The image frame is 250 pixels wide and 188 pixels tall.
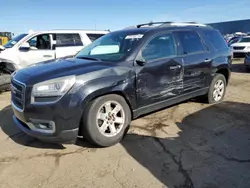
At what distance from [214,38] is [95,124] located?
11.7ft

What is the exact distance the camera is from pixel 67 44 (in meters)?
8.49

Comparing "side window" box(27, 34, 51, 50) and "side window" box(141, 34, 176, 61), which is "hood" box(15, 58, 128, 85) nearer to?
"side window" box(141, 34, 176, 61)

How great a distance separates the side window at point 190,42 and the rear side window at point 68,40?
4.75 meters

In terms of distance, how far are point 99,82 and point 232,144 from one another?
7.06ft

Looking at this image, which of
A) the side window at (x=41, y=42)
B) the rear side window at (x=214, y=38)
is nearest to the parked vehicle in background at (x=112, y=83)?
the rear side window at (x=214, y=38)

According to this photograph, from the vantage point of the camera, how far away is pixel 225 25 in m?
46.5

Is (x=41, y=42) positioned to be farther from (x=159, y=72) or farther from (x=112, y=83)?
(x=112, y=83)

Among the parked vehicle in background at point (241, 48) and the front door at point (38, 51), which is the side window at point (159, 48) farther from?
the parked vehicle in background at point (241, 48)

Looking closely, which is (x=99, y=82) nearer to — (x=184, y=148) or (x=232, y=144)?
(x=184, y=148)

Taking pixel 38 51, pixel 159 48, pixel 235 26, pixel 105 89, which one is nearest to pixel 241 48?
pixel 38 51

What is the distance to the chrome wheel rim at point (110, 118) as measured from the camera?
11.6 feet

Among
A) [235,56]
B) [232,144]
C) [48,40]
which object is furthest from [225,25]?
[232,144]

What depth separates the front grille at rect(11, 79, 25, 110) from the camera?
3339mm

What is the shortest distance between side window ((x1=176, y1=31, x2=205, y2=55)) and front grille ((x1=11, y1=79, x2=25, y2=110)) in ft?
9.51
